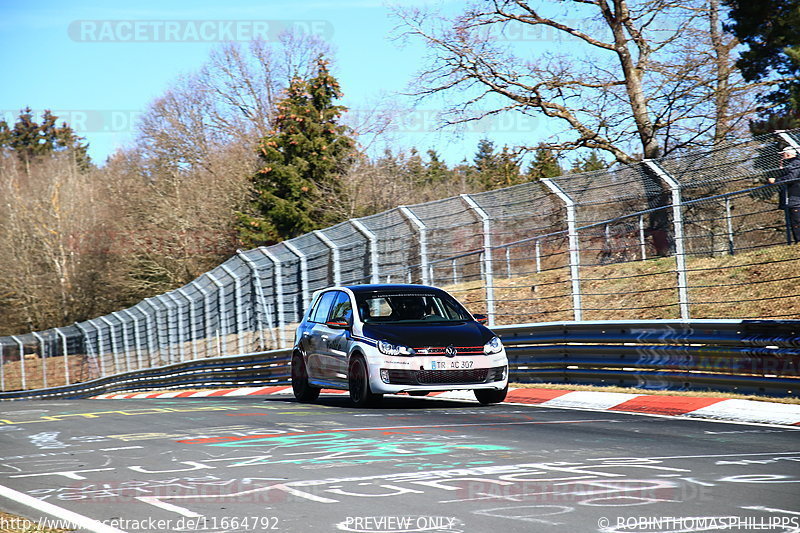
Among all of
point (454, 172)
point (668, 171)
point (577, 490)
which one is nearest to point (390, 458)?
point (577, 490)

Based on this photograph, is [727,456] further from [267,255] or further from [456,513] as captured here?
[267,255]

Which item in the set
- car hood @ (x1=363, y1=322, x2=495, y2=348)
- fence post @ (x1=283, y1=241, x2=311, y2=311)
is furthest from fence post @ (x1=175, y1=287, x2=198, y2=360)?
car hood @ (x1=363, y1=322, x2=495, y2=348)

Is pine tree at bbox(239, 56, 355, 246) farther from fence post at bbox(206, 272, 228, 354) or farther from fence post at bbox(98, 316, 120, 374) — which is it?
fence post at bbox(206, 272, 228, 354)

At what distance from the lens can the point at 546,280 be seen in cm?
2409

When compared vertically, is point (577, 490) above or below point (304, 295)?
below

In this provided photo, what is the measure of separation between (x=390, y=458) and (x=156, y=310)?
26.6m

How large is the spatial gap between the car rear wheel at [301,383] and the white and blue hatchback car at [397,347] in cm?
2

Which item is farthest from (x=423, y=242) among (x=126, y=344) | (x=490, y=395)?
(x=126, y=344)

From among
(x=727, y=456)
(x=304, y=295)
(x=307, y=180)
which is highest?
(x=307, y=180)

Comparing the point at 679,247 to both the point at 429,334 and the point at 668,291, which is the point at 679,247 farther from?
the point at 668,291

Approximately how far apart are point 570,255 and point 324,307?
141 inches

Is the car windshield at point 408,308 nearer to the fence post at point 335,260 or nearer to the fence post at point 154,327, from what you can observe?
the fence post at point 335,260

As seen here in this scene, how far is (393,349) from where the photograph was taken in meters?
12.5

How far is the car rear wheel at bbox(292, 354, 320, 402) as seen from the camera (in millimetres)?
15070
